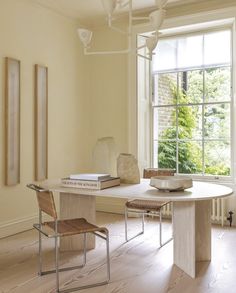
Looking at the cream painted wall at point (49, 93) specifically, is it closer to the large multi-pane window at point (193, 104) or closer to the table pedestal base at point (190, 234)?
the large multi-pane window at point (193, 104)

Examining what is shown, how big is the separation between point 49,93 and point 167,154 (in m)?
1.78

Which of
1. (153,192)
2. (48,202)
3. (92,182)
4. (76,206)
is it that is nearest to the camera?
(48,202)

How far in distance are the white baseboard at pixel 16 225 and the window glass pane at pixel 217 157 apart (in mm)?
2290

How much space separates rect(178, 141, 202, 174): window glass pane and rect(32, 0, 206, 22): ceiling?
71.0 inches

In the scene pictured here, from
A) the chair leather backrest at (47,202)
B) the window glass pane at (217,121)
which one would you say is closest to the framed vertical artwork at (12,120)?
the chair leather backrest at (47,202)

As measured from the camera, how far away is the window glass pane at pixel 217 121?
442cm

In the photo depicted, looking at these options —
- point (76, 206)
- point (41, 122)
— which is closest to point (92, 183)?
Result: point (76, 206)

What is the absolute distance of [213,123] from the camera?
14.7ft

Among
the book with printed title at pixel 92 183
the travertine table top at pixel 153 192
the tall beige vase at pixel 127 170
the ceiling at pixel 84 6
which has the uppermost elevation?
the ceiling at pixel 84 6

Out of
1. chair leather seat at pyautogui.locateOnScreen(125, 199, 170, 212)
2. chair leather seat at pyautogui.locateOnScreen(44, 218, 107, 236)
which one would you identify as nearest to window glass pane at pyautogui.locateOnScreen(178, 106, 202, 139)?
chair leather seat at pyautogui.locateOnScreen(125, 199, 170, 212)

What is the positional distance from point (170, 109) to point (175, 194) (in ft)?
7.82

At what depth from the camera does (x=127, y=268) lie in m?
2.90

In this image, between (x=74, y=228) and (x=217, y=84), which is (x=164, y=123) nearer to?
(x=217, y=84)

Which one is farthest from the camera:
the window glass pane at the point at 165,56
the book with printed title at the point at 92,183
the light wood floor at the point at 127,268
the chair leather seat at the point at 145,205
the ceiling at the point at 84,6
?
the window glass pane at the point at 165,56
